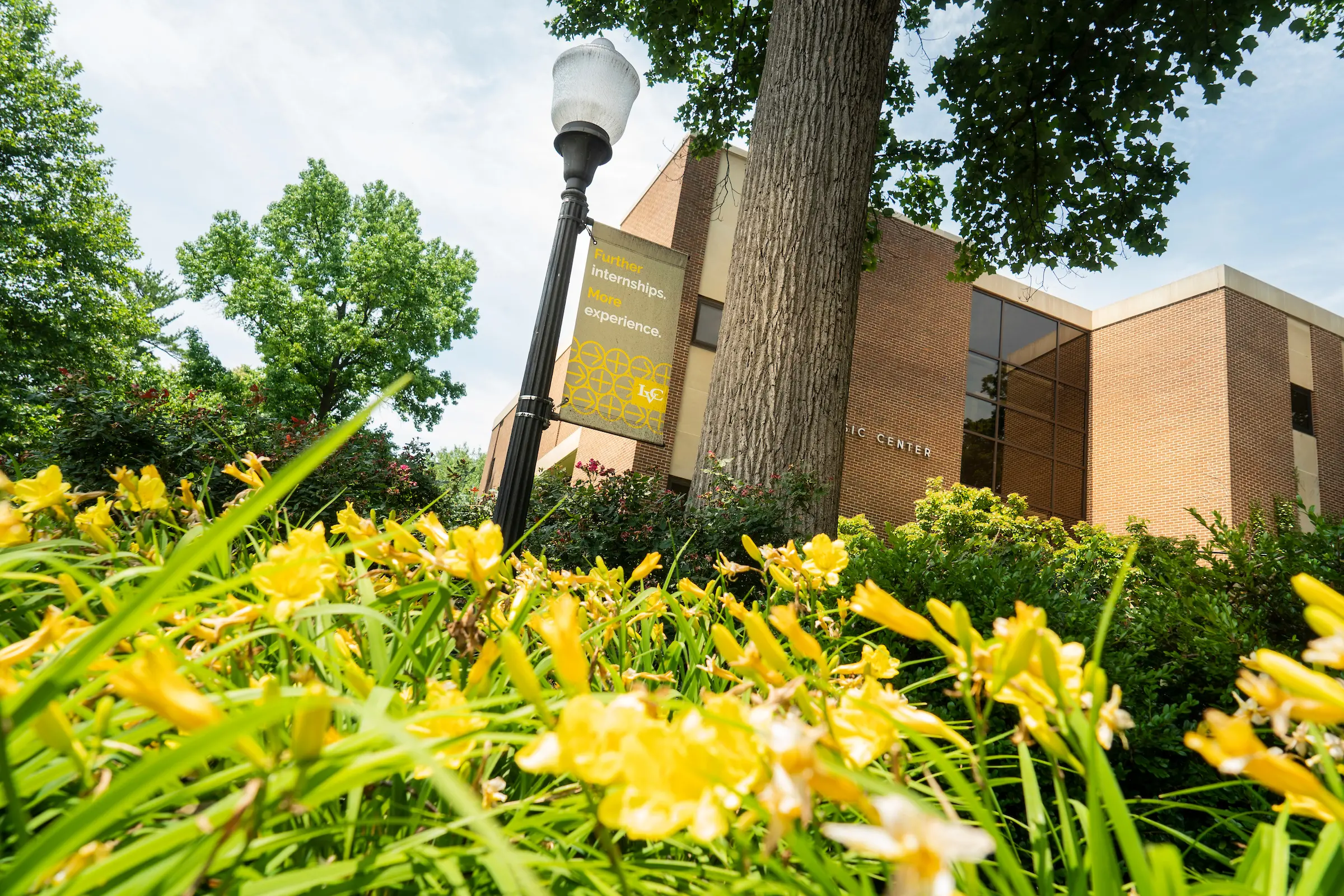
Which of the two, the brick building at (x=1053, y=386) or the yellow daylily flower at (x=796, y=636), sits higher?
the brick building at (x=1053, y=386)

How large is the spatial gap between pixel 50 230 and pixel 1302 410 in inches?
1215

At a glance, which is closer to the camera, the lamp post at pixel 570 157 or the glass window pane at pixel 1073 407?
the lamp post at pixel 570 157

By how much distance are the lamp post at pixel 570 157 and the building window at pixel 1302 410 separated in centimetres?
1890

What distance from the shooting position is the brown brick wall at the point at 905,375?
1339 centimetres

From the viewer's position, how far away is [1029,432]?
53.0 ft

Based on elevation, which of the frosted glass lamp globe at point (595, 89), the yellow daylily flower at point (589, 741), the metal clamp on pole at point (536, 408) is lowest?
the yellow daylily flower at point (589, 741)

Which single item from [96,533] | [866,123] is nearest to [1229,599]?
[96,533]

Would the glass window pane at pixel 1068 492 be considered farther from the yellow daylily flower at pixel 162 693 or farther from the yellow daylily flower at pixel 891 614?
the yellow daylily flower at pixel 162 693

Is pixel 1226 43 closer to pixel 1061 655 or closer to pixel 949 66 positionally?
pixel 949 66

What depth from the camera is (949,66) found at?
6.36 m

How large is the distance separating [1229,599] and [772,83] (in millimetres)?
3779

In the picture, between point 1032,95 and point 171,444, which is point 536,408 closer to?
point 171,444

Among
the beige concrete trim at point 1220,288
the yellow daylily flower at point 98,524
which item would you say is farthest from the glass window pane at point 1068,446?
the yellow daylily flower at point 98,524

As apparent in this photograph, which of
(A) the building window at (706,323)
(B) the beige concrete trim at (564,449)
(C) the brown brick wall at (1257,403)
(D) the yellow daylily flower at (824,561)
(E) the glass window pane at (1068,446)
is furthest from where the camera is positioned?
(E) the glass window pane at (1068,446)
